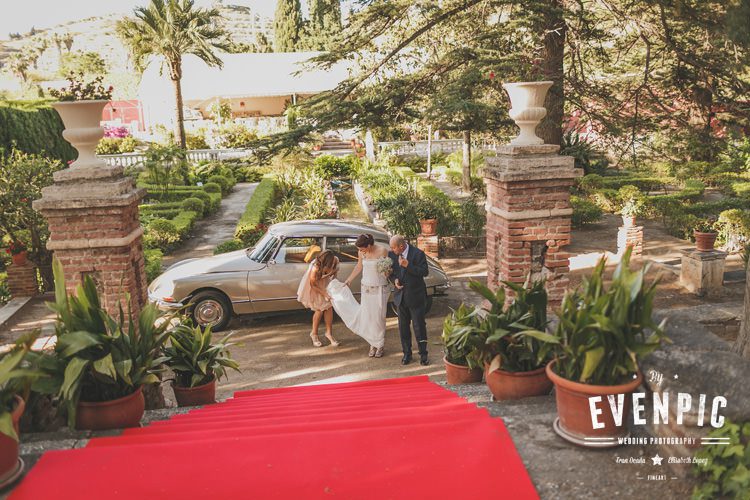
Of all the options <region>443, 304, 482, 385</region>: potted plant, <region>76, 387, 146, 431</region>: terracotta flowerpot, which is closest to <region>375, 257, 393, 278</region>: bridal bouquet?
<region>443, 304, 482, 385</region>: potted plant

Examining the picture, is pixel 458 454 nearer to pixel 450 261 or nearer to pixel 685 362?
pixel 685 362

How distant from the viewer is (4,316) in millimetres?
9914

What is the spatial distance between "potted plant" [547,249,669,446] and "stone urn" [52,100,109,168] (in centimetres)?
449

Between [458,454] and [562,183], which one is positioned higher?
[562,183]

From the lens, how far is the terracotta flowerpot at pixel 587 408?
10.1ft

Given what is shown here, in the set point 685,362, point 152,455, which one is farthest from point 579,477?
point 152,455

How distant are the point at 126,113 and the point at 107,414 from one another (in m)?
52.6

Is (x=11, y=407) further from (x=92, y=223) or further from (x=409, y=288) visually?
(x=409, y=288)

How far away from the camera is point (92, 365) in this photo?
3.70 meters

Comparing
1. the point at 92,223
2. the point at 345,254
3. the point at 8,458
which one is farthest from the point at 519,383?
the point at 345,254

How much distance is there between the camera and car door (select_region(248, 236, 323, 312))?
9180 mm

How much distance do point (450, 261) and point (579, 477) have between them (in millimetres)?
9494

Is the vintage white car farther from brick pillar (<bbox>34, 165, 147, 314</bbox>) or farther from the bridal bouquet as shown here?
brick pillar (<bbox>34, 165, 147, 314</bbox>)

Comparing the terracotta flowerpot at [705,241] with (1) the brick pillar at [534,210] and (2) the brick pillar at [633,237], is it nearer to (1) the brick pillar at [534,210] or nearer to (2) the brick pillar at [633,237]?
(2) the brick pillar at [633,237]
